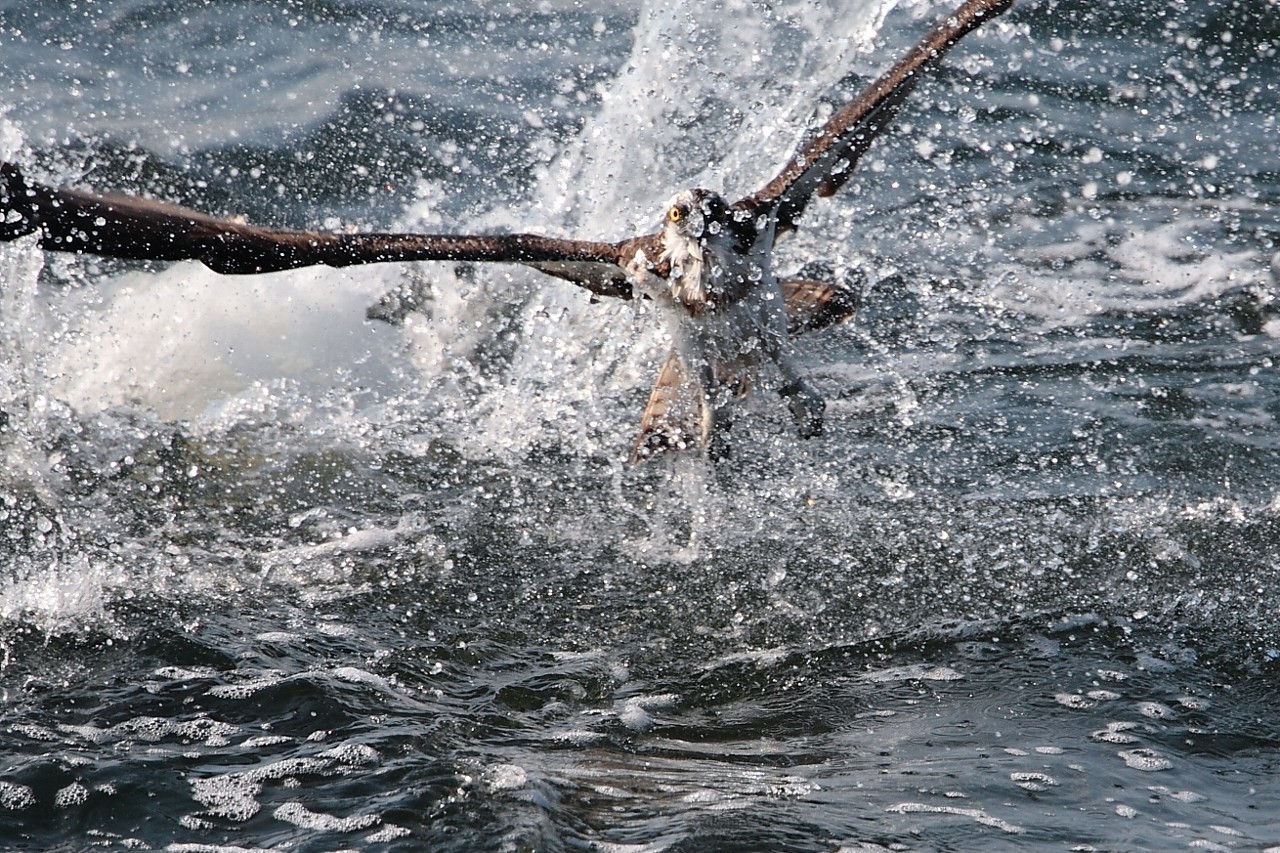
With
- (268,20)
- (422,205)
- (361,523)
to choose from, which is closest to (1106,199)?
(422,205)

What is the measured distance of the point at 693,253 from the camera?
7.09 metres

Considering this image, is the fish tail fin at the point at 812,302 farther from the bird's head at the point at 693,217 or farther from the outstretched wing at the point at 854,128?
the bird's head at the point at 693,217

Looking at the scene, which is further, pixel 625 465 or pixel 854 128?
pixel 625 465

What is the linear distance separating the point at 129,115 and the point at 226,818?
30.9 feet

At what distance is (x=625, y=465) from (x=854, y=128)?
2.54 m

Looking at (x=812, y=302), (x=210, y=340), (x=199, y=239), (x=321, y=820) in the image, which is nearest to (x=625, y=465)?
(x=812, y=302)

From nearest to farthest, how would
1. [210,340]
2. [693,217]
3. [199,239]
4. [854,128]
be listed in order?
1. [199,239]
2. [693,217]
3. [854,128]
4. [210,340]

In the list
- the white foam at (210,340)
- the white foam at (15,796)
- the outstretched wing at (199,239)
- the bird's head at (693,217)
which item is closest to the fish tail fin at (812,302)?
the bird's head at (693,217)

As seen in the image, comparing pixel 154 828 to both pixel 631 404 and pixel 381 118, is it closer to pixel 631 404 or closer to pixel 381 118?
pixel 631 404

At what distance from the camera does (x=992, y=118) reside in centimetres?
1220

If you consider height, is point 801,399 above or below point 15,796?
above

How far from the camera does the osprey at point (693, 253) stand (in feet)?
20.5

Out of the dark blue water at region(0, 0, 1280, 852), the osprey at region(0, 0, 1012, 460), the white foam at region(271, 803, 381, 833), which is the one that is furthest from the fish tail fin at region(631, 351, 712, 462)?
the white foam at region(271, 803, 381, 833)

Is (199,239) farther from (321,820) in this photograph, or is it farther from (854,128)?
(854,128)
